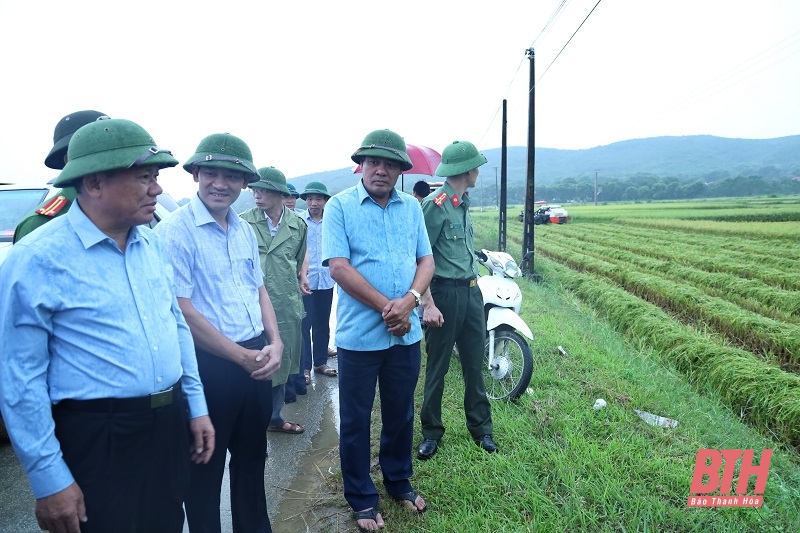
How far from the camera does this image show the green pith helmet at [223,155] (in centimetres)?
233

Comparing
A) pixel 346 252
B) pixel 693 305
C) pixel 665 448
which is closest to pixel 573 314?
pixel 693 305

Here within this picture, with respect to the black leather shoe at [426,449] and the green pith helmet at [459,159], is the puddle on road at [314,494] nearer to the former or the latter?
the black leather shoe at [426,449]

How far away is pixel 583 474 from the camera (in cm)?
297

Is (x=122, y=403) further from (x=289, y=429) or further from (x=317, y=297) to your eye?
(x=317, y=297)

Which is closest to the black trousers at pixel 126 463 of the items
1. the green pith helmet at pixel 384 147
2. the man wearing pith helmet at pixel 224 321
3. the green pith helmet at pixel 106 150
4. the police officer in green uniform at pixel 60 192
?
the man wearing pith helmet at pixel 224 321

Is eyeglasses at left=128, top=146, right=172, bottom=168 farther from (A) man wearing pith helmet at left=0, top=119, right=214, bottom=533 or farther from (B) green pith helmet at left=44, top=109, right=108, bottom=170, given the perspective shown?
(B) green pith helmet at left=44, top=109, right=108, bottom=170

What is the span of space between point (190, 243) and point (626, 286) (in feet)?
→ 32.8

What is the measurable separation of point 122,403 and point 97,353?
18 centimetres

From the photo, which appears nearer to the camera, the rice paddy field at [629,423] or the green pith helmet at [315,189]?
the rice paddy field at [629,423]

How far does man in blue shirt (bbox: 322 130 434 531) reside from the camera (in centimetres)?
265

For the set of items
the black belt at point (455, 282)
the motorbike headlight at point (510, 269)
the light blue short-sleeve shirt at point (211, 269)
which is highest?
the light blue short-sleeve shirt at point (211, 269)


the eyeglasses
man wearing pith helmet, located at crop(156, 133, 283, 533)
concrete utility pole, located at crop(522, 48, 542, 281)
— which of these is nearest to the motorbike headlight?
man wearing pith helmet, located at crop(156, 133, 283, 533)

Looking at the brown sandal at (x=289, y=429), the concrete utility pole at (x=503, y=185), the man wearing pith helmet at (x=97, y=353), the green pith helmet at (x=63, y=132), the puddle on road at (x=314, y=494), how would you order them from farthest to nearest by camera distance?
the concrete utility pole at (x=503, y=185) → the brown sandal at (x=289, y=429) → the puddle on road at (x=314, y=494) → the green pith helmet at (x=63, y=132) → the man wearing pith helmet at (x=97, y=353)

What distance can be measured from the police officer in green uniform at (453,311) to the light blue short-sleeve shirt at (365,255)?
0.74 m
